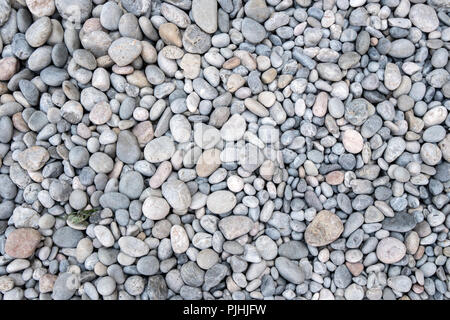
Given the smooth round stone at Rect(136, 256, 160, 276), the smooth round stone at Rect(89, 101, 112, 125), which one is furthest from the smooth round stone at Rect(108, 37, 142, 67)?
the smooth round stone at Rect(136, 256, 160, 276)

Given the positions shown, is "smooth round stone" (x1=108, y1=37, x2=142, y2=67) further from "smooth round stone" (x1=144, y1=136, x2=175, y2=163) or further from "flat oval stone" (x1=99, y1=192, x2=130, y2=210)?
"flat oval stone" (x1=99, y1=192, x2=130, y2=210)

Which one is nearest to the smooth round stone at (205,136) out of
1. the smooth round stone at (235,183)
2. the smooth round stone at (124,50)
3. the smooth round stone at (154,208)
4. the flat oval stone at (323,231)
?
the smooth round stone at (235,183)

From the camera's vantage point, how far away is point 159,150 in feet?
5.15

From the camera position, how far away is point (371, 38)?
165 centimetres

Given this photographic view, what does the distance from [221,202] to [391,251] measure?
2.09 feet

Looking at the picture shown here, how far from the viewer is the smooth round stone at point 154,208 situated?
4.95 ft

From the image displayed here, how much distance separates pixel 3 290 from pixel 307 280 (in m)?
1.07

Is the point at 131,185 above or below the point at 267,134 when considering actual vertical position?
below

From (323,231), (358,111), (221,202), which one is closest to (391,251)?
(323,231)

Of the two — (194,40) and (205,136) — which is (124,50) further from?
(205,136)

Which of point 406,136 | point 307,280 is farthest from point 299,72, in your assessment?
point 307,280

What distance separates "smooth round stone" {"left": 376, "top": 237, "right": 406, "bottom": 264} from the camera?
1519 millimetres

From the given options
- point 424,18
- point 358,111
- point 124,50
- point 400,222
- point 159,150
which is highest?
point 424,18

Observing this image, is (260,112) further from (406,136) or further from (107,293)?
(107,293)
